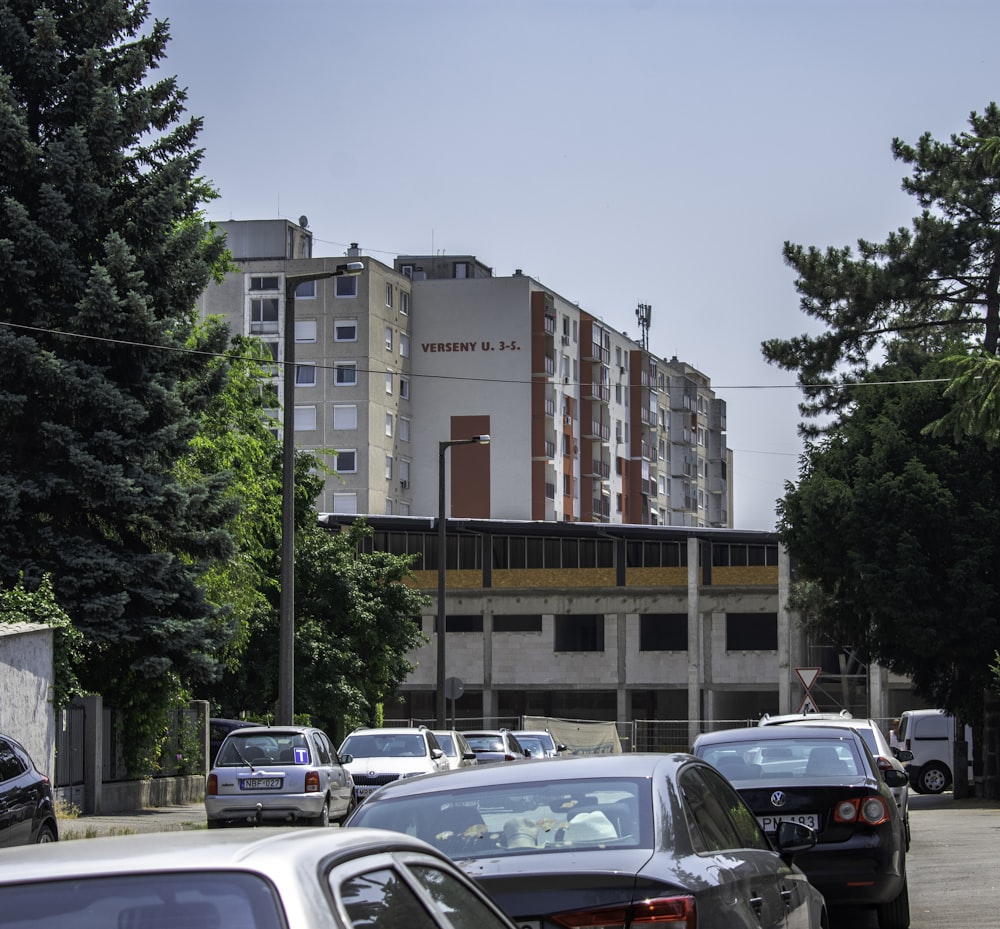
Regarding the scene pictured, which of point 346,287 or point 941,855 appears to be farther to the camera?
point 346,287

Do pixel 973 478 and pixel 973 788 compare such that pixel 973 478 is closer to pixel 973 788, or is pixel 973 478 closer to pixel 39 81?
pixel 973 788

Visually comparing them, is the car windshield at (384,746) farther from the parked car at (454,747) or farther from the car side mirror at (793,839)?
the car side mirror at (793,839)

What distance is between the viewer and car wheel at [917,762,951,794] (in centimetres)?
4669

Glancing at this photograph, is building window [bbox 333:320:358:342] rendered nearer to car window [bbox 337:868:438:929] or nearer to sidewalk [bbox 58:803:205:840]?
sidewalk [bbox 58:803:205:840]

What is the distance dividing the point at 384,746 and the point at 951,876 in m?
13.8

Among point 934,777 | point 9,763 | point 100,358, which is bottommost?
point 934,777

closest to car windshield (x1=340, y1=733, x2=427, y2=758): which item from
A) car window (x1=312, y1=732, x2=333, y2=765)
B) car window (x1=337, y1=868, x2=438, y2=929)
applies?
car window (x1=312, y1=732, x2=333, y2=765)

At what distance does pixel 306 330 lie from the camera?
100m

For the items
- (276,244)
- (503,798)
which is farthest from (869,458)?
(276,244)

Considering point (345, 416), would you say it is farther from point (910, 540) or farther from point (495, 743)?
point (495, 743)

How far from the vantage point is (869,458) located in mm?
41844

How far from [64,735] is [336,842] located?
2493cm

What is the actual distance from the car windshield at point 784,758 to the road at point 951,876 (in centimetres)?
143

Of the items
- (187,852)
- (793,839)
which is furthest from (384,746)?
(187,852)
